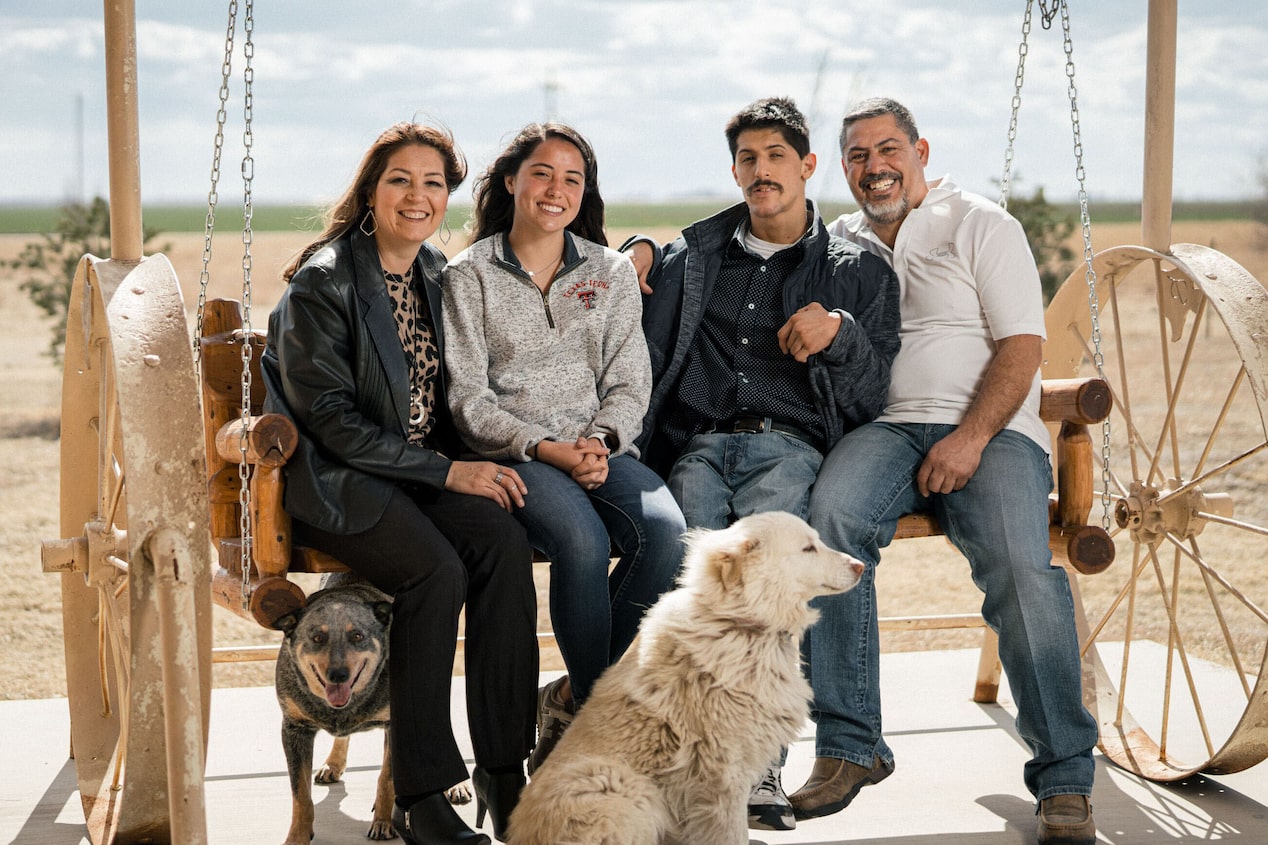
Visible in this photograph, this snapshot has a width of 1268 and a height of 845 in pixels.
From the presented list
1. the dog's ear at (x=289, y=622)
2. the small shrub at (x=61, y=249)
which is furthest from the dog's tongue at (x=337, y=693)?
the small shrub at (x=61, y=249)

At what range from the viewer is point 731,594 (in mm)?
3334

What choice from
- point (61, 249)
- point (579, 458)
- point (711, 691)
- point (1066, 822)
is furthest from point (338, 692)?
Result: point (61, 249)

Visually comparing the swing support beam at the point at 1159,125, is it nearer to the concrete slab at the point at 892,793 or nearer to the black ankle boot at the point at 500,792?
the concrete slab at the point at 892,793

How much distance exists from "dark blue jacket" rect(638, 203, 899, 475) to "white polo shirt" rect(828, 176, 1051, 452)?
0.28ft

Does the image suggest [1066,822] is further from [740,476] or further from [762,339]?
[762,339]

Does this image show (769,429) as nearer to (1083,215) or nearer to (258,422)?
(1083,215)

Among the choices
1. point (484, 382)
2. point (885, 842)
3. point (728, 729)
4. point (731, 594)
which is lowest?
point (885, 842)

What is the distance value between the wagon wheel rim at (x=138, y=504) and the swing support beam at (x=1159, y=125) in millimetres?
3461

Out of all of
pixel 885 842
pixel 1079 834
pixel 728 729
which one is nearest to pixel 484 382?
pixel 728 729

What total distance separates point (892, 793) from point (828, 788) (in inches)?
24.1

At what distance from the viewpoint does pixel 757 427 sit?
4.12 metres

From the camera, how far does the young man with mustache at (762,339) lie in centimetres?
397

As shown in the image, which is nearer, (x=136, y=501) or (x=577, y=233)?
(x=136, y=501)

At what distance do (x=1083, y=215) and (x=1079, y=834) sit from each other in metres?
1.99
